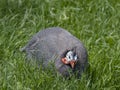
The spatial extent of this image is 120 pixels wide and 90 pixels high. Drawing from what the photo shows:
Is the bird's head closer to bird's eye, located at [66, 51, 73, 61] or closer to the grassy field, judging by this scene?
bird's eye, located at [66, 51, 73, 61]

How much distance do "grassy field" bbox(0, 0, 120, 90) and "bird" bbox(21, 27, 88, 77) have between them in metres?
0.09

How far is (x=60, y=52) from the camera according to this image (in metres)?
4.25

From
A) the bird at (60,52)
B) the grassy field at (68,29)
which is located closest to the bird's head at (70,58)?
the bird at (60,52)

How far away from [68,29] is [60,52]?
3.12 ft

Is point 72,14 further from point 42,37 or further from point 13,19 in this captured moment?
point 42,37

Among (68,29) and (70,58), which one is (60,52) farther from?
(68,29)

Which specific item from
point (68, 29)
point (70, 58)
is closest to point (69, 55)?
point (70, 58)

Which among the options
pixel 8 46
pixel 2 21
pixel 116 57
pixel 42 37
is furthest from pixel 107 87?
pixel 2 21

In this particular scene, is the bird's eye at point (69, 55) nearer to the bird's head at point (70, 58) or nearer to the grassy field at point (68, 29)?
the bird's head at point (70, 58)

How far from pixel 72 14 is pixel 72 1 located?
1.07 feet

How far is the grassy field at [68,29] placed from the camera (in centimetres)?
411

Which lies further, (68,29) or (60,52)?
(68,29)

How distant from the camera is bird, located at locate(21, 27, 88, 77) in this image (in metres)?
4.22

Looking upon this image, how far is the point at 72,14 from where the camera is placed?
5488 millimetres
